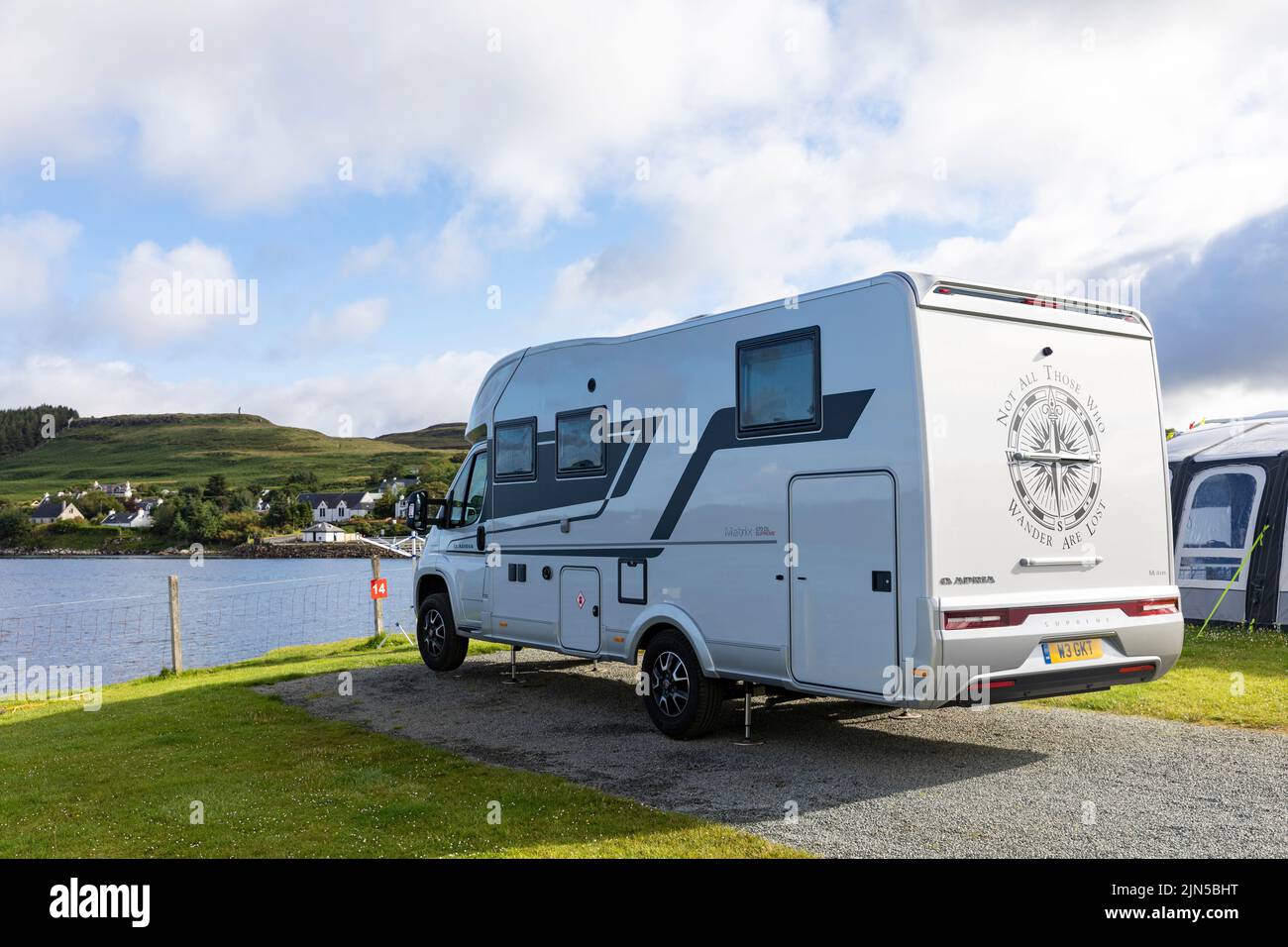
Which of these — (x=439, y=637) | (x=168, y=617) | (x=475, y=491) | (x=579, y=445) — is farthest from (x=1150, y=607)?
(x=168, y=617)

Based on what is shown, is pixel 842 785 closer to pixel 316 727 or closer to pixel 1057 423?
pixel 1057 423

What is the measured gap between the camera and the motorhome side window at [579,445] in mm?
8852

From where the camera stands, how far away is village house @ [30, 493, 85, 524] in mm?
96562

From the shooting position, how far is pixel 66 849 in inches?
212

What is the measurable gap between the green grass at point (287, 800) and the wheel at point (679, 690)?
1.44 meters

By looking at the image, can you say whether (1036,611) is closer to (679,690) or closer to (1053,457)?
(1053,457)

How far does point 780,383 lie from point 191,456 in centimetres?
14681

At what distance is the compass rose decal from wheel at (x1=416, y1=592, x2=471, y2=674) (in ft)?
21.7

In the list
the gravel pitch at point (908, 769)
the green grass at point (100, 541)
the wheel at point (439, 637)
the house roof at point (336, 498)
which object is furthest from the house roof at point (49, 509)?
the gravel pitch at point (908, 769)

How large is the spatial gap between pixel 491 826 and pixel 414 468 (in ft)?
365

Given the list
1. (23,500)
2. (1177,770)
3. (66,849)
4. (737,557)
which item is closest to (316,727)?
(66,849)

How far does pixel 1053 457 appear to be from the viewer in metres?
6.78

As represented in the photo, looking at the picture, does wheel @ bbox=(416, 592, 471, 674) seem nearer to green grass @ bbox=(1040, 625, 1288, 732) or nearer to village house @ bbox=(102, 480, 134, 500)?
green grass @ bbox=(1040, 625, 1288, 732)
